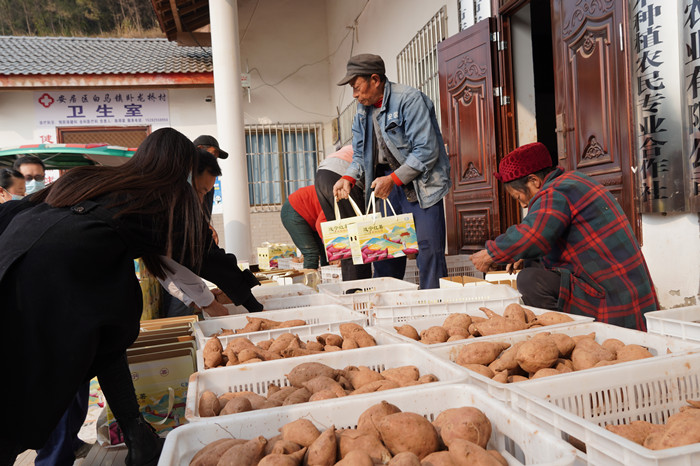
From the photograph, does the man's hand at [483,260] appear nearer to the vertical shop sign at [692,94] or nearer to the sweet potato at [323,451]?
the vertical shop sign at [692,94]

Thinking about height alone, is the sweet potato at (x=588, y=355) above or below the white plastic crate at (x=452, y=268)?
below

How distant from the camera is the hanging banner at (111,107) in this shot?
10039 millimetres

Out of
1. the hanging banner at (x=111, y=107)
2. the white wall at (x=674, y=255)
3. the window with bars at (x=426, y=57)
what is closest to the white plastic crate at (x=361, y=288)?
the white wall at (x=674, y=255)

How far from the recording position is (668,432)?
3.04 ft

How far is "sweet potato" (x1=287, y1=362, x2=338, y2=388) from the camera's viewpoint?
1.36 metres

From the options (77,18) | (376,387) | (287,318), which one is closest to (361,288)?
(287,318)

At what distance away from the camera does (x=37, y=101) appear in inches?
390

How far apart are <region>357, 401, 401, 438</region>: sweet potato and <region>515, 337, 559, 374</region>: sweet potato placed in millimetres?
448

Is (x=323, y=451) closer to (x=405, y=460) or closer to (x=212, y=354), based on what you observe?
(x=405, y=460)

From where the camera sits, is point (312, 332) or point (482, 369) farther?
point (312, 332)

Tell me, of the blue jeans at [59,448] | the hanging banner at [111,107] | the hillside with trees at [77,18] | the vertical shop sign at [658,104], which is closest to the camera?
the blue jeans at [59,448]

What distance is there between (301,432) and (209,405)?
1.02ft

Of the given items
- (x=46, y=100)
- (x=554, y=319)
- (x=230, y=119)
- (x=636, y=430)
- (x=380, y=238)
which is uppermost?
(x=46, y=100)

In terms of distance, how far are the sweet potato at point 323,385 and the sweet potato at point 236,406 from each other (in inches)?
5.9
